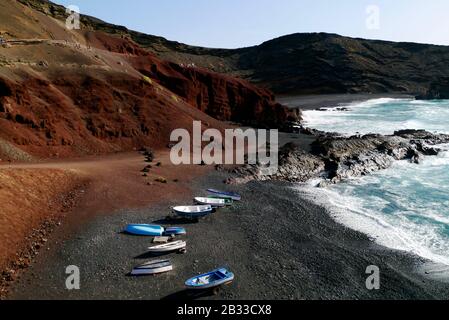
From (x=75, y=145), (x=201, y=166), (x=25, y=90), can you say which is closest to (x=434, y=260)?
(x=201, y=166)

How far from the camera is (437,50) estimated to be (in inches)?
6339

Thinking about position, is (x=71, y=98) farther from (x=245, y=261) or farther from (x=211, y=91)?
(x=245, y=261)

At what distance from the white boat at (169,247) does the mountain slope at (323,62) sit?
114243 mm

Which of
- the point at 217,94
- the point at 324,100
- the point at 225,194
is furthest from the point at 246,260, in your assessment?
the point at 324,100

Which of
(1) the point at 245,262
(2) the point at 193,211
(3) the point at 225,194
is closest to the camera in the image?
(1) the point at 245,262

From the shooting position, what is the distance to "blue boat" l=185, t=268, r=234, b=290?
1667 cm

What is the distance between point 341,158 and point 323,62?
117324 millimetres

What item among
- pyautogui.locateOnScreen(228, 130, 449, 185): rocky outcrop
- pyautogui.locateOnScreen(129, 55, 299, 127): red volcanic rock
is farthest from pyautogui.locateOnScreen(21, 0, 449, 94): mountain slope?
pyautogui.locateOnScreen(228, 130, 449, 185): rocky outcrop

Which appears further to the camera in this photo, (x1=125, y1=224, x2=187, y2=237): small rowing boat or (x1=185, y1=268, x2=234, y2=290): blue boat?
(x1=125, y1=224, x2=187, y2=237): small rowing boat

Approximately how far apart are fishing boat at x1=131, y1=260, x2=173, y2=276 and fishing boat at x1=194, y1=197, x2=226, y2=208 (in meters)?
8.07

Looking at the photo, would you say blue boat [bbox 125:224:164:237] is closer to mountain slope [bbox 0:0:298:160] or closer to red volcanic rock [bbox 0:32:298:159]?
mountain slope [bbox 0:0:298:160]

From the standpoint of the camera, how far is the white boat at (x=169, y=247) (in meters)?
20.0

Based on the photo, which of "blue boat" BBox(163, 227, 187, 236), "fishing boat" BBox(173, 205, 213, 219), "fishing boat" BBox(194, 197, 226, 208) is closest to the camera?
"blue boat" BBox(163, 227, 187, 236)

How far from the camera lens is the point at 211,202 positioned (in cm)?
2659
